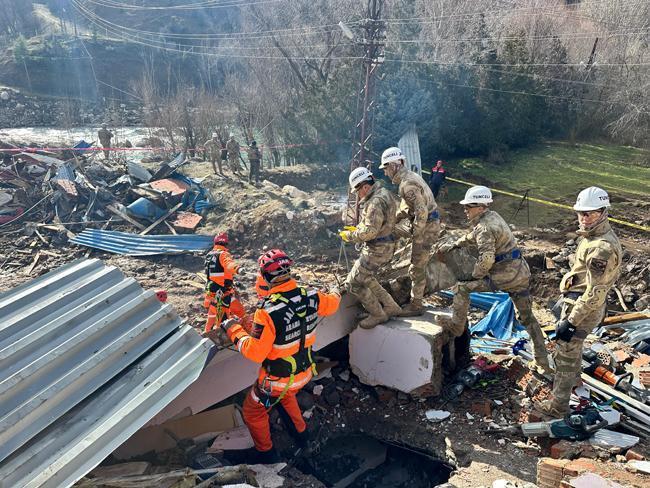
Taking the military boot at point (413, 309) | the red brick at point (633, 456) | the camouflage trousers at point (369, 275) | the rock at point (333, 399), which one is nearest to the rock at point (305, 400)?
the rock at point (333, 399)

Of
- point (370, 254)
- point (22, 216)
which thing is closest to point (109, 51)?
point (22, 216)

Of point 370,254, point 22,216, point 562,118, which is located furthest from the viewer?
point 562,118

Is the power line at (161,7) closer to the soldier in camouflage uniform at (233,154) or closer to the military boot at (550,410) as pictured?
the soldier in camouflage uniform at (233,154)

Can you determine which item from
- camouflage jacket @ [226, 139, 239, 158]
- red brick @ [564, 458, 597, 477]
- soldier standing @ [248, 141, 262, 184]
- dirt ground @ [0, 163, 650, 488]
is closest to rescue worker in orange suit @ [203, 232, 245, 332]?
dirt ground @ [0, 163, 650, 488]

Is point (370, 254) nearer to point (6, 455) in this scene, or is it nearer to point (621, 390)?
point (621, 390)

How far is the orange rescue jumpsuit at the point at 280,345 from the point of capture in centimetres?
375

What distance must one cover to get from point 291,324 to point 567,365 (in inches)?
100

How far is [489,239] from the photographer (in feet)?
16.1

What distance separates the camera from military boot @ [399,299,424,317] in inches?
219

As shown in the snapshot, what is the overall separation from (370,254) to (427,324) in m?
0.97

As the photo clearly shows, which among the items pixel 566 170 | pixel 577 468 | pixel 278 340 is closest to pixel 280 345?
pixel 278 340

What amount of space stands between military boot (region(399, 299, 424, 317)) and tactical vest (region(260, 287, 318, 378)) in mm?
1781

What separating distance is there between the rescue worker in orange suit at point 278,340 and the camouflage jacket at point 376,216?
1.11 metres

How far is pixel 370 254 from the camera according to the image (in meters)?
5.26
